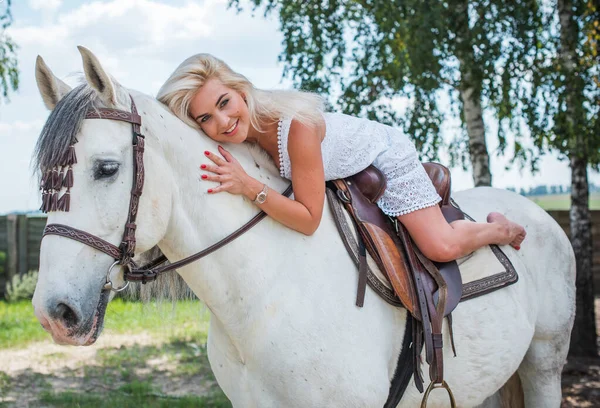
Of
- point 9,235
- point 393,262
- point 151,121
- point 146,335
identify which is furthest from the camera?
point 9,235

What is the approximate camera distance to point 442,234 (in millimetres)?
2465

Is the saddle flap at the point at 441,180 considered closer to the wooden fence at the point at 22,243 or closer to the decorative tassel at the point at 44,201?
the decorative tassel at the point at 44,201

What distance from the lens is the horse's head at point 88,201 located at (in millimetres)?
1734

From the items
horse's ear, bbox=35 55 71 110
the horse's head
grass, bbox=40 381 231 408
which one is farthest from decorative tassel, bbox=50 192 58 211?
grass, bbox=40 381 231 408

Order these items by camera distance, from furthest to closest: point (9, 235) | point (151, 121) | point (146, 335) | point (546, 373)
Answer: point (9, 235) → point (146, 335) → point (546, 373) → point (151, 121)

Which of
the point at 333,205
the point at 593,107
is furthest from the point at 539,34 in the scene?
the point at 333,205

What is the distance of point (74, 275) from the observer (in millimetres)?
1744

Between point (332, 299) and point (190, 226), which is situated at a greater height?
point (190, 226)

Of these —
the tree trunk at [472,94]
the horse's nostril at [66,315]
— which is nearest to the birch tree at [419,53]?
the tree trunk at [472,94]

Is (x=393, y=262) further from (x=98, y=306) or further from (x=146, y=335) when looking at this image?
(x=146, y=335)

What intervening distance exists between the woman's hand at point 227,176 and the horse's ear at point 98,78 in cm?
38

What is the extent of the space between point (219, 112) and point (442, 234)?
1.06 meters

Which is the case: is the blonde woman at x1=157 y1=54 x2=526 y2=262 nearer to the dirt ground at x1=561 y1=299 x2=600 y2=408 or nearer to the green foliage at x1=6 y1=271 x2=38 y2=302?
the dirt ground at x1=561 y1=299 x2=600 y2=408

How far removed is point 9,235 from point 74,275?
1018 cm
